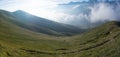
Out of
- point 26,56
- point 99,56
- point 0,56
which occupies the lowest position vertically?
point 26,56

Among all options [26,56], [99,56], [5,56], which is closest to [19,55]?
[26,56]

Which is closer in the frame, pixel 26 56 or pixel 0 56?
pixel 0 56

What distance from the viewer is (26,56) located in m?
150

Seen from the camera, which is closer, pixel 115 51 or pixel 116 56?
pixel 116 56

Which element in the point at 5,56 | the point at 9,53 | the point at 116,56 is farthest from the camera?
the point at 9,53

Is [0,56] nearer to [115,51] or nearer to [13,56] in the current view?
[13,56]

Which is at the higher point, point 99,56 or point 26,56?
point 99,56

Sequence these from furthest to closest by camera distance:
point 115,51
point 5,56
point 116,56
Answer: point 5,56 < point 115,51 < point 116,56

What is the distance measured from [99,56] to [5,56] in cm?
6442

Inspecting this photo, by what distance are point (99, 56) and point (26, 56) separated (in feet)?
242

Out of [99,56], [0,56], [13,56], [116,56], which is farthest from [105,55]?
[13,56]

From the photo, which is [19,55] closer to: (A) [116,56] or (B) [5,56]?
(B) [5,56]

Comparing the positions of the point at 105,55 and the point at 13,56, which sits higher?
the point at 105,55

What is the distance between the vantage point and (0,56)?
126 meters
